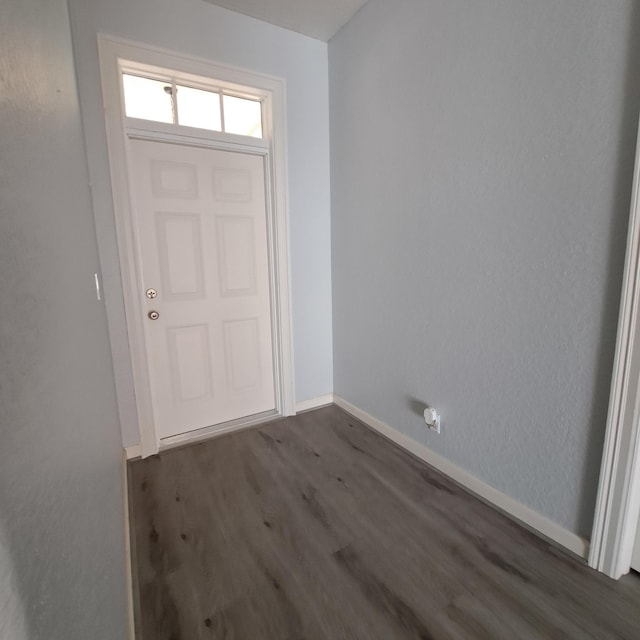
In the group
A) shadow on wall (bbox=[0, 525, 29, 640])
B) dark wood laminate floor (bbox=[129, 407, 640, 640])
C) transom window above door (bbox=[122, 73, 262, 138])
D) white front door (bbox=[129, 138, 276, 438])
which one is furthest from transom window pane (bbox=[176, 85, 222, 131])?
shadow on wall (bbox=[0, 525, 29, 640])

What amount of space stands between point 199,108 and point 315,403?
2.29 m

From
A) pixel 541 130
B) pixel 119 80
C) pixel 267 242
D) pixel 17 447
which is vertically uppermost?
pixel 119 80

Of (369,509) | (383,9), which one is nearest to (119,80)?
(383,9)

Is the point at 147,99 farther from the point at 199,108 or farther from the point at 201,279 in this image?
the point at 201,279

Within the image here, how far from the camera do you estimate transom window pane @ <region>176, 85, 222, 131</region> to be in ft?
7.15

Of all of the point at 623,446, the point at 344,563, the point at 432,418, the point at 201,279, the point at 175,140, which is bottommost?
the point at 344,563

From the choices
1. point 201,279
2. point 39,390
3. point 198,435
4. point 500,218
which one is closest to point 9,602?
point 39,390

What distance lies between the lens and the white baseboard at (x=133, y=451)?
218 cm

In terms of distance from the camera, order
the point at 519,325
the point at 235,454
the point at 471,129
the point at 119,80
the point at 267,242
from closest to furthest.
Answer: the point at 519,325
the point at 471,129
the point at 119,80
the point at 235,454
the point at 267,242

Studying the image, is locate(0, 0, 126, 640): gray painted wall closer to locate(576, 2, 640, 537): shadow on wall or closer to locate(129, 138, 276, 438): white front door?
locate(129, 138, 276, 438): white front door

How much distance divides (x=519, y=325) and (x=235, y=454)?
1801 mm

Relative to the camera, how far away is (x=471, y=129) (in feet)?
5.41

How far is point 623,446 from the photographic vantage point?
1.24m

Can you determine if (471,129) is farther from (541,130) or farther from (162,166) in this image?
(162,166)
